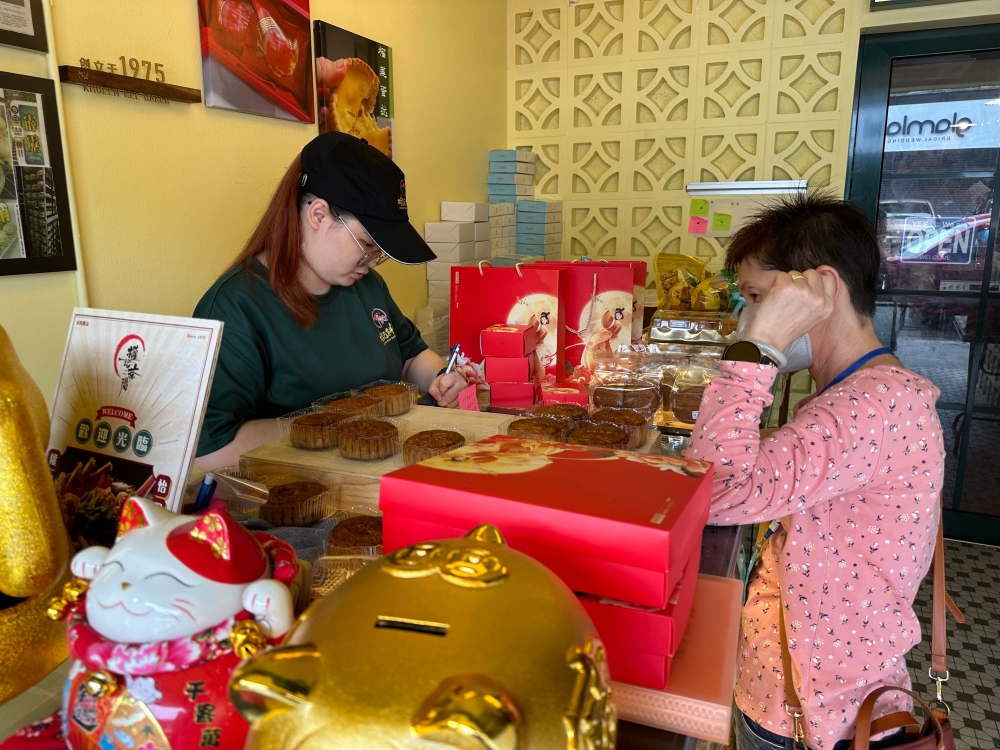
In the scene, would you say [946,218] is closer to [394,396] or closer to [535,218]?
[535,218]

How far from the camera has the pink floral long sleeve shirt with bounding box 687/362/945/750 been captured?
1.14 meters

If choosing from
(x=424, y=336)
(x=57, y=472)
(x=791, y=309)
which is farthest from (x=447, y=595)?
(x=424, y=336)

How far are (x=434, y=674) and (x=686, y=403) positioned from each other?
5.41 ft

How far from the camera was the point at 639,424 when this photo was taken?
5.12 ft

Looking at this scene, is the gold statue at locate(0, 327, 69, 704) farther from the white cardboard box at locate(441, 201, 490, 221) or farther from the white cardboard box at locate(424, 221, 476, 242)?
the white cardboard box at locate(441, 201, 490, 221)

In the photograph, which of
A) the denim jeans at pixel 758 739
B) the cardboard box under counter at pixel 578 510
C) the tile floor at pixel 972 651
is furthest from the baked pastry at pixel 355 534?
the tile floor at pixel 972 651

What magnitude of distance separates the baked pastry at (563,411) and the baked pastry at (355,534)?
0.67 metres

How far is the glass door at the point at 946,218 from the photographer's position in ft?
11.9

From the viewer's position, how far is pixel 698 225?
13.0 ft

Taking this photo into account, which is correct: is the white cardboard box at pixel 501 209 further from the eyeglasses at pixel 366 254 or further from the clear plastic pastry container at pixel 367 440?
the clear plastic pastry container at pixel 367 440

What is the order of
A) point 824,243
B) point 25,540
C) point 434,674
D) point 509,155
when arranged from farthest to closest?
point 509,155
point 824,243
point 25,540
point 434,674

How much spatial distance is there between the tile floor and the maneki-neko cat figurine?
9.02ft

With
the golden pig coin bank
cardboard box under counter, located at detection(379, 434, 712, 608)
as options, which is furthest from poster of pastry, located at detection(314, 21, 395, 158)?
the golden pig coin bank

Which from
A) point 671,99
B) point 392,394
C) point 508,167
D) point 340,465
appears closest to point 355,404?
point 392,394
